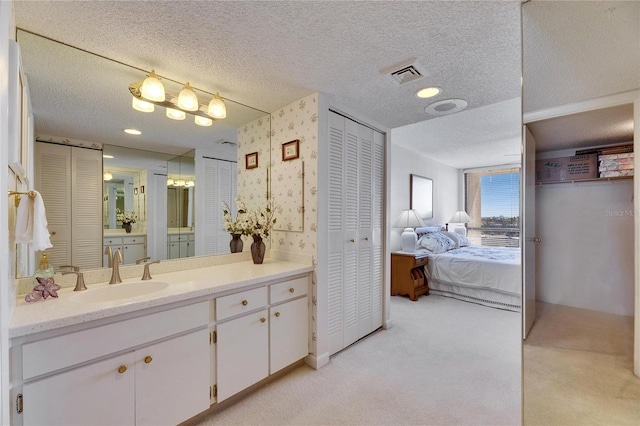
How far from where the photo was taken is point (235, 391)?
1.75 meters

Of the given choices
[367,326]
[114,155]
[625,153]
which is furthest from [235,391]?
[625,153]

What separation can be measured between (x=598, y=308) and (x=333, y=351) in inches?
72.1

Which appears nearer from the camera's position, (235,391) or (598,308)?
(598,308)

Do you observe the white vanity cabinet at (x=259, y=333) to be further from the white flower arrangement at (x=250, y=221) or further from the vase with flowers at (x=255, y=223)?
the white flower arrangement at (x=250, y=221)

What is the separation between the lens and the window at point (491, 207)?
5.43 meters

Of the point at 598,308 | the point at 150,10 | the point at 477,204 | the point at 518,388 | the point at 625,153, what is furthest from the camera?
the point at 477,204

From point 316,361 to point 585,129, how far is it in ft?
7.27

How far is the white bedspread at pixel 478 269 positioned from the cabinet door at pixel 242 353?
10.3 ft

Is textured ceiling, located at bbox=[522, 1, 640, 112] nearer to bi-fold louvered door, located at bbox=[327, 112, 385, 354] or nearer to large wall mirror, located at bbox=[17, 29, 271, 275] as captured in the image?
bi-fold louvered door, located at bbox=[327, 112, 385, 354]

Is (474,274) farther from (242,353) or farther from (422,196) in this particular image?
(242,353)

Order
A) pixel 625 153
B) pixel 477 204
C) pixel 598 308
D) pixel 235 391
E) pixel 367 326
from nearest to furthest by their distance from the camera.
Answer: pixel 625 153 → pixel 598 308 → pixel 235 391 → pixel 367 326 → pixel 477 204

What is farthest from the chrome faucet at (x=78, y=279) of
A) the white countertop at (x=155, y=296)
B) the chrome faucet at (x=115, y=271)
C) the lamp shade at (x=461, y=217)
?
the lamp shade at (x=461, y=217)

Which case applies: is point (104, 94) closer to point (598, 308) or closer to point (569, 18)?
point (569, 18)

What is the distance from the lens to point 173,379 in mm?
1483
